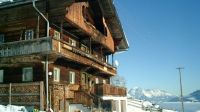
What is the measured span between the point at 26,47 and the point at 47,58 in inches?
73.4

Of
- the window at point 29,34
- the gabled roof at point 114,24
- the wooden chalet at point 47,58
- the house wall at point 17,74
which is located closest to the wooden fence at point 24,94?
the wooden chalet at point 47,58

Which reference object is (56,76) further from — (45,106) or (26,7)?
(26,7)

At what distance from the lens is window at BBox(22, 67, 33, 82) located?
24.2 m

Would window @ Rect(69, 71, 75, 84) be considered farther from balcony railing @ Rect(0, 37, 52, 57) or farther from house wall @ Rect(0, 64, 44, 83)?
balcony railing @ Rect(0, 37, 52, 57)

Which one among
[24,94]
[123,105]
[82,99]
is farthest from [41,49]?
[123,105]

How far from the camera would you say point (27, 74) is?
80.0ft

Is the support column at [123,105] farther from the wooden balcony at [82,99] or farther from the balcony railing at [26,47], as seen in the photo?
the balcony railing at [26,47]

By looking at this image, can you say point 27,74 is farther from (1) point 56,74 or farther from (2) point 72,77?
(2) point 72,77

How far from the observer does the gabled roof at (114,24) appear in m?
34.3

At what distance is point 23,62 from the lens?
23.8 metres

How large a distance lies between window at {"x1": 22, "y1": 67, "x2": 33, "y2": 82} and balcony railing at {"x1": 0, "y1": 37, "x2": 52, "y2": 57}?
1.65m

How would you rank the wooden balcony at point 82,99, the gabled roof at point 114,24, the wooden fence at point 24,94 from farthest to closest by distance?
→ the gabled roof at point 114,24 < the wooden balcony at point 82,99 < the wooden fence at point 24,94

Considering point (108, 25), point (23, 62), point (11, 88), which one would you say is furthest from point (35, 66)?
point (108, 25)

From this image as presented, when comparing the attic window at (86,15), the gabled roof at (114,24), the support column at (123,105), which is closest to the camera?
the attic window at (86,15)
